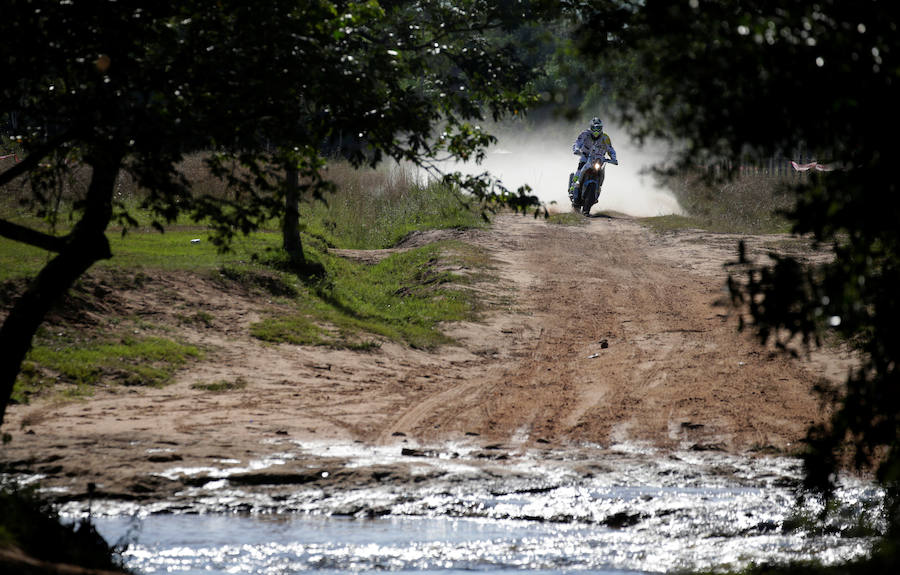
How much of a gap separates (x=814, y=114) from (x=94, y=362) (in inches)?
389

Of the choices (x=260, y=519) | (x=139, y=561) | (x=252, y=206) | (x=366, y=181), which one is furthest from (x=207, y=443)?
(x=366, y=181)

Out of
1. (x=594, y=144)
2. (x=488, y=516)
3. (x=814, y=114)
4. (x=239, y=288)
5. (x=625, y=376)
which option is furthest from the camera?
(x=594, y=144)

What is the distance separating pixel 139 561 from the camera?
22.6ft

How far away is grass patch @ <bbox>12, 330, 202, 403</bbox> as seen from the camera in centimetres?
1102

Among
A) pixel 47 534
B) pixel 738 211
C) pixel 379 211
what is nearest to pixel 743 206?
pixel 738 211

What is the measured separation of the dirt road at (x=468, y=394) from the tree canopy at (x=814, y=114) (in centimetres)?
446

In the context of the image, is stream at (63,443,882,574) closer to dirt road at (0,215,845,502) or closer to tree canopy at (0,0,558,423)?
dirt road at (0,215,845,502)

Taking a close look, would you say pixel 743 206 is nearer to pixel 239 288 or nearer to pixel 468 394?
pixel 239 288

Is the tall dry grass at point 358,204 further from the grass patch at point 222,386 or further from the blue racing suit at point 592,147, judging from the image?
the grass patch at point 222,386

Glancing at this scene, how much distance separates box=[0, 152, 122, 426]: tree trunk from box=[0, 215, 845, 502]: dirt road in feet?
6.12

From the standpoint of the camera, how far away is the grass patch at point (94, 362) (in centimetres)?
1102

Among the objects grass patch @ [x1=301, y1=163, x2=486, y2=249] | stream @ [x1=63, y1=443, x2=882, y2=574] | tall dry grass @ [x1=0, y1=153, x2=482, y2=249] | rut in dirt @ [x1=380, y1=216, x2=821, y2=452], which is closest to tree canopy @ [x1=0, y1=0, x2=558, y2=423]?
stream @ [x1=63, y1=443, x2=882, y2=574]

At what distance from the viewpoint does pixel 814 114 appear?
13.5ft

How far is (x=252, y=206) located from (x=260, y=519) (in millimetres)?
2634
